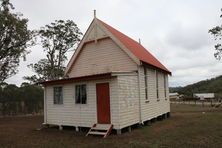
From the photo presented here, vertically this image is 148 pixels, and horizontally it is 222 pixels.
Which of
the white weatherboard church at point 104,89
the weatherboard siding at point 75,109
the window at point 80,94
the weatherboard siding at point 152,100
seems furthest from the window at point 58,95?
the weatherboard siding at point 152,100

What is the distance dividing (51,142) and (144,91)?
23.8ft

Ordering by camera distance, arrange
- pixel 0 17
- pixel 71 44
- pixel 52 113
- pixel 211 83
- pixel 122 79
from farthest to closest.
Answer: pixel 211 83 → pixel 71 44 → pixel 0 17 → pixel 52 113 → pixel 122 79

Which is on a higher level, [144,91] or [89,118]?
[144,91]

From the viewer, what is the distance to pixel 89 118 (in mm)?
14891

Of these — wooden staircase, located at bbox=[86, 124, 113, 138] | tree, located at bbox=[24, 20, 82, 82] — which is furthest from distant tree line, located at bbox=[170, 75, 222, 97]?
wooden staircase, located at bbox=[86, 124, 113, 138]

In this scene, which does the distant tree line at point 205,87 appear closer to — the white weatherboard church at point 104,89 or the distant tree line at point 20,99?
the distant tree line at point 20,99

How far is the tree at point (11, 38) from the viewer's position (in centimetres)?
2391

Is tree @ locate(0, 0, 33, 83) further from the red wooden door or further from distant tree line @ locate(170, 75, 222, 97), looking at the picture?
distant tree line @ locate(170, 75, 222, 97)

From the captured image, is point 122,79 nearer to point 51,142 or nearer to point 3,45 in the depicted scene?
point 51,142

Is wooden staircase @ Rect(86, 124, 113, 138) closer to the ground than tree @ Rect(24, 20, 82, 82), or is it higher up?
closer to the ground

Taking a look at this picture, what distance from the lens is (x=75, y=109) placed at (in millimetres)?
15539

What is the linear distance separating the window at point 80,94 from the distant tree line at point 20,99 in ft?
48.8

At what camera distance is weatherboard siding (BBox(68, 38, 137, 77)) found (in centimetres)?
1697

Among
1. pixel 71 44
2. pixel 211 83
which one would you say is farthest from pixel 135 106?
pixel 211 83
